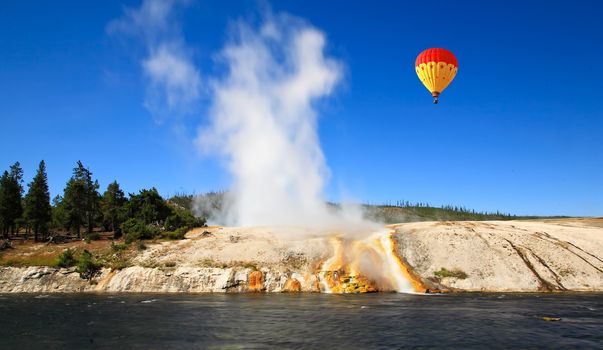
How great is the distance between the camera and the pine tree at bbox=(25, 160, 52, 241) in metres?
76.2

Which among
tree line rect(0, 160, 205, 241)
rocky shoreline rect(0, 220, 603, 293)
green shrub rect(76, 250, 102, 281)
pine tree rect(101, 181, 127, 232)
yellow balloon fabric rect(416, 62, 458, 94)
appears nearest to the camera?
rocky shoreline rect(0, 220, 603, 293)

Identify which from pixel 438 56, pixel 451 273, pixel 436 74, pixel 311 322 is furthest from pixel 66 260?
pixel 438 56

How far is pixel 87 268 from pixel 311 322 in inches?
1368

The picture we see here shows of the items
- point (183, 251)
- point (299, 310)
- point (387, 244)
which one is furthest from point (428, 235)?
point (183, 251)

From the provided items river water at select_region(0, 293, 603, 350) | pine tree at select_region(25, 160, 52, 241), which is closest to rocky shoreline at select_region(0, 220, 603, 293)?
river water at select_region(0, 293, 603, 350)

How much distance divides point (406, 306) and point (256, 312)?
11012mm

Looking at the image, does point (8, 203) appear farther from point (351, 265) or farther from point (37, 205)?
point (351, 265)

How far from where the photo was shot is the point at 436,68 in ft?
160

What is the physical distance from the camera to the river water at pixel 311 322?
833 inches

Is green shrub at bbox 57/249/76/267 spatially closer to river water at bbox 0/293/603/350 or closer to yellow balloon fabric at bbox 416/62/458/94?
river water at bbox 0/293/603/350

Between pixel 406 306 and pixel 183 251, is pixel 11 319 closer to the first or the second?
pixel 183 251

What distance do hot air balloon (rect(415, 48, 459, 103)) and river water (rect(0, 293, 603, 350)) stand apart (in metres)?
24.8

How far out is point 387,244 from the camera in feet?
164

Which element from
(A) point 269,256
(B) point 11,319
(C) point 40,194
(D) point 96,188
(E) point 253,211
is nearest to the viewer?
(B) point 11,319
